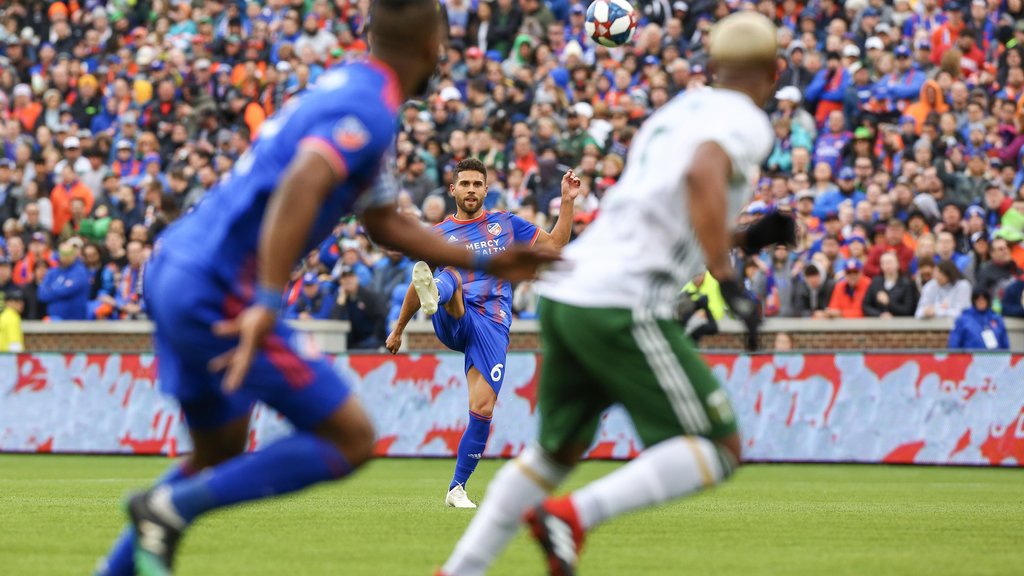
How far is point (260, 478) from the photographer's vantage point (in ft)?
19.7

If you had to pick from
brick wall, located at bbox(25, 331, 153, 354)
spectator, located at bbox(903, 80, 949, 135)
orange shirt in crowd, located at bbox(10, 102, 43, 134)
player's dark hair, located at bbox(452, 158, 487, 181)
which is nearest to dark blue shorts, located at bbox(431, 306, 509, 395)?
player's dark hair, located at bbox(452, 158, 487, 181)

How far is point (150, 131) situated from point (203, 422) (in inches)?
974

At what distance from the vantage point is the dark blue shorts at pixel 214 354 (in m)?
5.95

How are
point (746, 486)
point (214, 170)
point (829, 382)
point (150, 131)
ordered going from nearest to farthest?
point (746, 486)
point (829, 382)
point (214, 170)
point (150, 131)

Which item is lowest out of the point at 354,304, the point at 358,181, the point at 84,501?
the point at 354,304

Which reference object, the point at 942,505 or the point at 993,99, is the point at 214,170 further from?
the point at 942,505

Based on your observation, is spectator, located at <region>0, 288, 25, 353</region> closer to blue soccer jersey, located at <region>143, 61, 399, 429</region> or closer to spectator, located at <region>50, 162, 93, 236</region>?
spectator, located at <region>50, 162, 93, 236</region>

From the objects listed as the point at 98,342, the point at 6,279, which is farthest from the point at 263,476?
the point at 6,279

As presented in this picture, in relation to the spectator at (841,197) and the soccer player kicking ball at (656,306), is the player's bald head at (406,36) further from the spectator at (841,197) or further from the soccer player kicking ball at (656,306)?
the spectator at (841,197)

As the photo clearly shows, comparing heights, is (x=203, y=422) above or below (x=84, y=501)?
above

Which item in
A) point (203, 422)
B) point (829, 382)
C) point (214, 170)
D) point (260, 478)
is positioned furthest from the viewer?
point (214, 170)

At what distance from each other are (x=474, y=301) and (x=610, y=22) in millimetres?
3196

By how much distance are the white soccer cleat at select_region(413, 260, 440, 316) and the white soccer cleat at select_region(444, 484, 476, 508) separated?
4.89 ft

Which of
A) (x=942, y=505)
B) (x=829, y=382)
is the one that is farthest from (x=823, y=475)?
(x=942, y=505)
